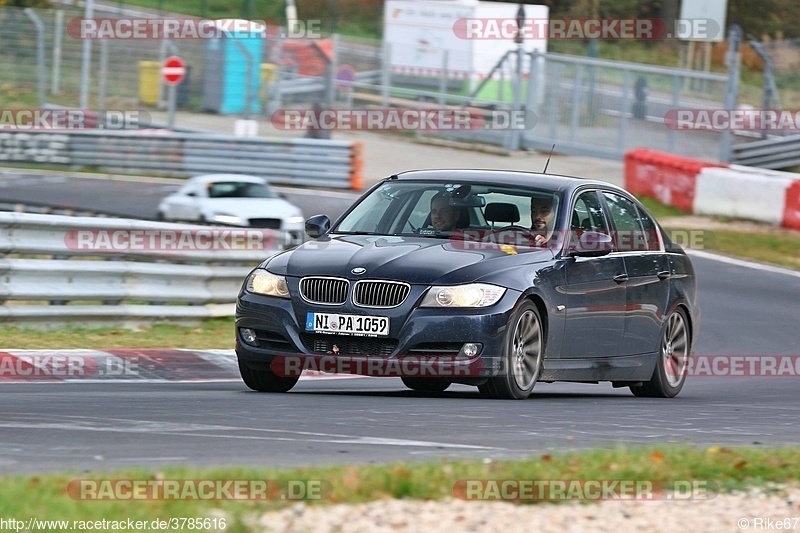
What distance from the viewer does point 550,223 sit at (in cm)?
980

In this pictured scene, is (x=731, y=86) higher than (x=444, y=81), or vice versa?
(x=731, y=86)

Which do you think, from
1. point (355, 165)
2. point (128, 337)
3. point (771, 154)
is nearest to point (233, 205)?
point (355, 165)

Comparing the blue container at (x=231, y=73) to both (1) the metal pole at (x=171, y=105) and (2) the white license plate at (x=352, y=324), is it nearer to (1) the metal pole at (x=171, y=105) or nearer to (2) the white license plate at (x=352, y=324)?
(1) the metal pole at (x=171, y=105)

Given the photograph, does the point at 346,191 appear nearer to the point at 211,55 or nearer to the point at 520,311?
the point at 211,55

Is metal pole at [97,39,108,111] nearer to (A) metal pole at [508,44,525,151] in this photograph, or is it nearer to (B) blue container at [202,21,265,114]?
(B) blue container at [202,21,265,114]

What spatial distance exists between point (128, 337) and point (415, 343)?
14.8 feet

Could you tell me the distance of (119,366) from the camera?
10.9 metres

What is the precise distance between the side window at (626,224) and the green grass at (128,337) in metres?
3.73

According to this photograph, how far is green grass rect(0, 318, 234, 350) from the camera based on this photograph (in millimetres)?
11625

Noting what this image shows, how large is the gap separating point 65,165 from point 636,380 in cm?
2134

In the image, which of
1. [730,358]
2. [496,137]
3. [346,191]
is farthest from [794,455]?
[496,137]

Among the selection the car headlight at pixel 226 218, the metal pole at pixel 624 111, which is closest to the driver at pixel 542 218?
the car headlight at pixel 226 218

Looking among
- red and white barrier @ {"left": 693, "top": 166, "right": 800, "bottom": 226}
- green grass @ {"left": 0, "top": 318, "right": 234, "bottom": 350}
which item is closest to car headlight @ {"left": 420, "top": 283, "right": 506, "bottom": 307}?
green grass @ {"left": 0, "top": 318, "right": 234, "bottom": 350}

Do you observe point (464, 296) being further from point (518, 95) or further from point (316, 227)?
point (518, 95)
